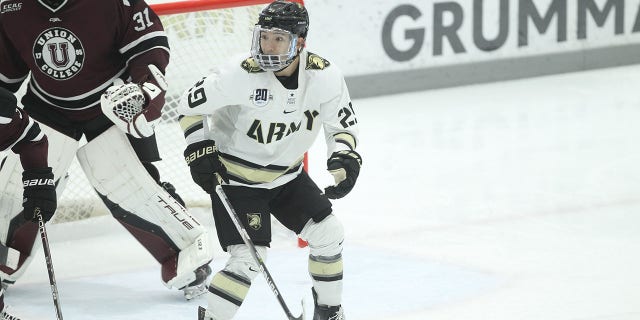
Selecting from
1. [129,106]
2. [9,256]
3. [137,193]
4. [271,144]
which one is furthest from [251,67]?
[9,256]

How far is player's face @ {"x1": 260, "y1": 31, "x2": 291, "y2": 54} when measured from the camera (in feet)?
13.0

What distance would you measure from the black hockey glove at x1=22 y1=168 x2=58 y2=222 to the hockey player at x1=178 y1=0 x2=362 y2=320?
1.49ft

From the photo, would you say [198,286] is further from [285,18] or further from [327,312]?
[285,18]

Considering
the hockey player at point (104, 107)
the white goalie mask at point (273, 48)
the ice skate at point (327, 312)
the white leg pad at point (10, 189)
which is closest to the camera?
the white goalie mask at point (273, 48)

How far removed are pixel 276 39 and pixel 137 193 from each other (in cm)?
106

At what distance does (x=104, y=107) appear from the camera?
4324 millimetres

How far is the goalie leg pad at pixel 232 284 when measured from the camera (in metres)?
4.04

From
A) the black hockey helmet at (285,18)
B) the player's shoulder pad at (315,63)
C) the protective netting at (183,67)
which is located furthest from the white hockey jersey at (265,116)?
the protective netting at (183,67)

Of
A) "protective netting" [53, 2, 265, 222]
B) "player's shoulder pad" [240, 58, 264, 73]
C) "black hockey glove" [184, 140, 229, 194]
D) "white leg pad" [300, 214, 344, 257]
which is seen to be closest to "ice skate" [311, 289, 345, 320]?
"white leg pad" [300, 214, 344, 257]

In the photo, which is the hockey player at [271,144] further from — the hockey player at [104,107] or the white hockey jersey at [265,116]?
the hockey player at [104,107]

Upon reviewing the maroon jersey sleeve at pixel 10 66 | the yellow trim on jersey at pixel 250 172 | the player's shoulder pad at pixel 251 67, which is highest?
the player's shoulder pad at pixel 251 67

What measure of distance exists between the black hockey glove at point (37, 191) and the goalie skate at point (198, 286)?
2.59ft

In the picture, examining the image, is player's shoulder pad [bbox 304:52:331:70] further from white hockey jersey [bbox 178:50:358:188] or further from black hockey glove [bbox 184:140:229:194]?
black hockey glove [bbox 184:140:229:194]

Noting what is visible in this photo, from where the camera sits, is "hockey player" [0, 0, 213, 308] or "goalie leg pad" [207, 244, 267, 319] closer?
"goalie leg pad" [207, 244, 267, 319]
